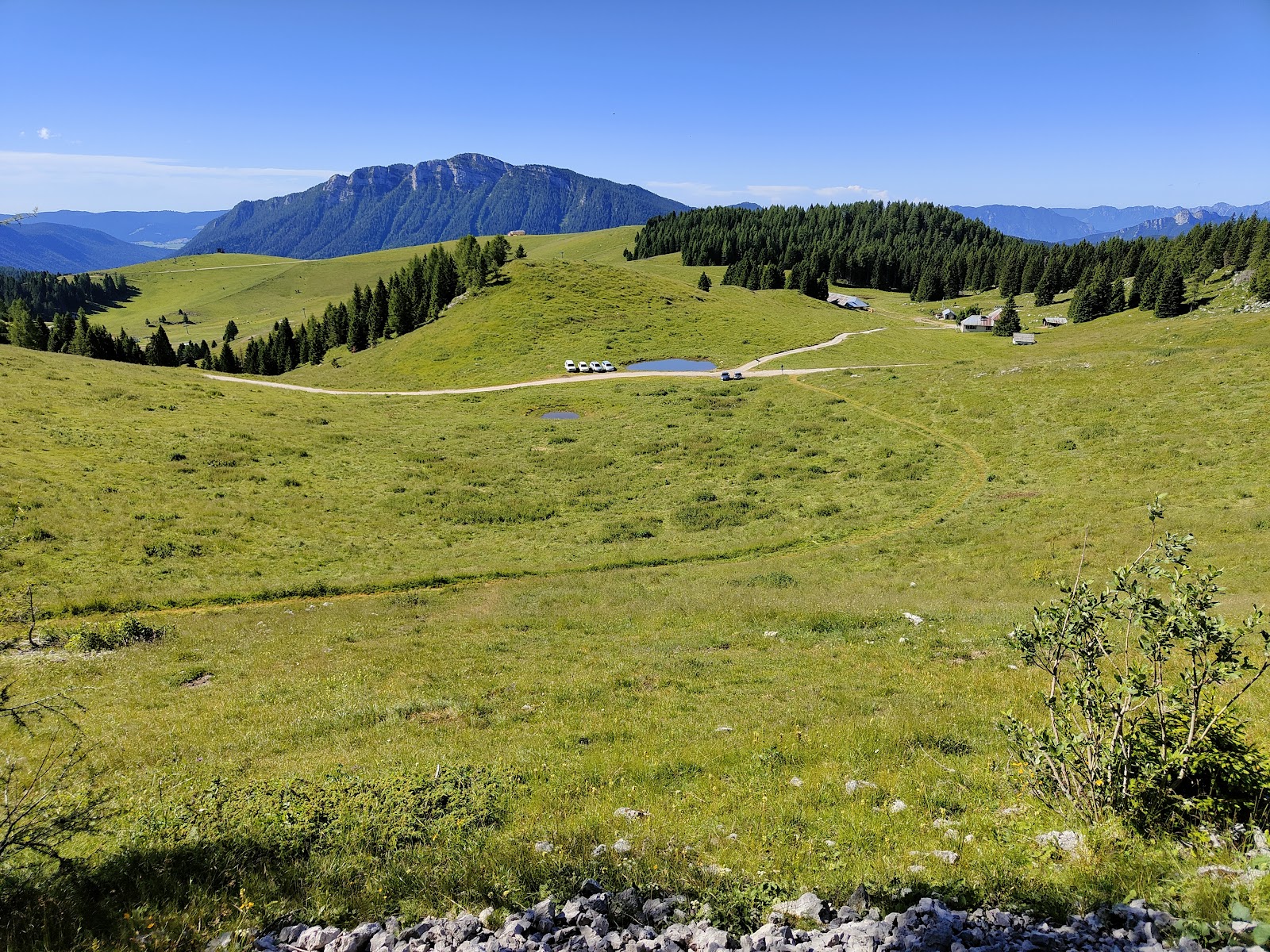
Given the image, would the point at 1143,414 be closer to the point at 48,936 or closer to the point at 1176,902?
the point at 1176,902

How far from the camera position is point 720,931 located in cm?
627

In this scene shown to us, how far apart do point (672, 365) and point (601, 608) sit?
2480 inches

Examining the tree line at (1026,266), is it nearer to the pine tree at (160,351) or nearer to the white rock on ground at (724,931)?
the pine tree at (160,351)

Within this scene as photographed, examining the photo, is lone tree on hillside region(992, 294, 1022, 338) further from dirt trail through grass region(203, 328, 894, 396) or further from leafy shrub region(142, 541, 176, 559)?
leafy shrub region(142, 541, 176, 559)

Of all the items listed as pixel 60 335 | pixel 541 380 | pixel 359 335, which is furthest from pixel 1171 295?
pixel 60 335

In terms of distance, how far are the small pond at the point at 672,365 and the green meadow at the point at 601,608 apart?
48.9ft

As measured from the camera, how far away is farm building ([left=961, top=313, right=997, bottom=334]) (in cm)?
10869

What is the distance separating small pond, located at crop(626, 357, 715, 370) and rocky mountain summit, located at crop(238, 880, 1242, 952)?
7733 cm

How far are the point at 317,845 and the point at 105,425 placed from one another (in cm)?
5031

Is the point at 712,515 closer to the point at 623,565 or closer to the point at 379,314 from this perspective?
the point at 623,565

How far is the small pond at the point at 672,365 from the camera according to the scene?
8206 cm

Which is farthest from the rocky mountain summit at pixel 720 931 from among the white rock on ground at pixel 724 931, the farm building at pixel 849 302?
the farm building at pixel 849 302

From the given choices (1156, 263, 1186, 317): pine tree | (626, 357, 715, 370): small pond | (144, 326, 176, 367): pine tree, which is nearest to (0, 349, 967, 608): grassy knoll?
(626, 357, 715, 370): small pond

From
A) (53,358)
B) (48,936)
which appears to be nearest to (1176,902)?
(48,936)
